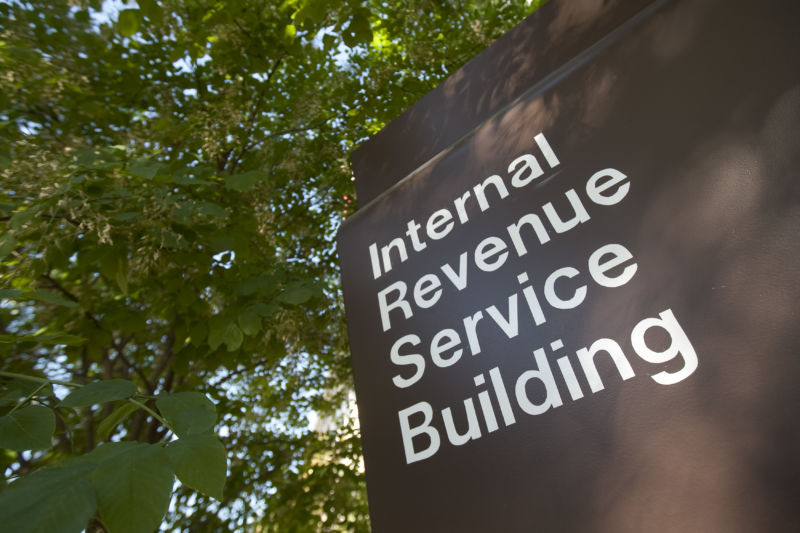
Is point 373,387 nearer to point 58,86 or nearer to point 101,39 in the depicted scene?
point 58,86

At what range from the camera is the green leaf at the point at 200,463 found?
2.66 feet

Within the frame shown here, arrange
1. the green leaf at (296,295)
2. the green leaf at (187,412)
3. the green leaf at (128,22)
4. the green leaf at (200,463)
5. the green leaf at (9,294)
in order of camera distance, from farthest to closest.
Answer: the green leaf at (128,22) < the green leaf at (296,295) < the green leaf at (9,294) < the green leaf at (187,412) < the green leaf at (200,463)

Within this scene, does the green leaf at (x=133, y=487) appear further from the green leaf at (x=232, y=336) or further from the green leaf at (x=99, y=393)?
the green leaf at (x=232, y=336)

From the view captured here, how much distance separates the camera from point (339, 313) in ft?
10.4

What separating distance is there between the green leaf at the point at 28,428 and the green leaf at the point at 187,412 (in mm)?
224

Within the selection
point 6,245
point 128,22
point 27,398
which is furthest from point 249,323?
point 128,22

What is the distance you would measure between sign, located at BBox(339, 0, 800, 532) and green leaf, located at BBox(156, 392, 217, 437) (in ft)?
1.66

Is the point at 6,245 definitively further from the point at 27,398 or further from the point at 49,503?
the point at 49,503

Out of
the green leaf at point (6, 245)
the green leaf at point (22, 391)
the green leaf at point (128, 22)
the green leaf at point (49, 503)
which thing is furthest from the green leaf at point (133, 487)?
the green leaf at point (128, 22)

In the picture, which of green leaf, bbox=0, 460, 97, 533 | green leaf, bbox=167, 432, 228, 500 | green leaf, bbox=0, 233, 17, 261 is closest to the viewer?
green leaf, bbox=0, 460, 97, 533

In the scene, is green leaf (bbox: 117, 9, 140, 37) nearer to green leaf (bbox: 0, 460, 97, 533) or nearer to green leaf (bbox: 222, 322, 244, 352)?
green leaf (bbox: 222, 322, 244, 352)

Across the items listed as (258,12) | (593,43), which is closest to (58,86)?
(258,12)

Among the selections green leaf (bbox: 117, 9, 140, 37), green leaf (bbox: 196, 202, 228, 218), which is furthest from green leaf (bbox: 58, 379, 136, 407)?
green leaf (bbox: 117, 9, 140, 37)

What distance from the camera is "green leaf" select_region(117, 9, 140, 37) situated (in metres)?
Result: 2.81
